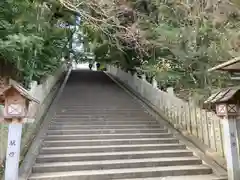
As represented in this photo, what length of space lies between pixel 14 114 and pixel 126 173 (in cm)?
237

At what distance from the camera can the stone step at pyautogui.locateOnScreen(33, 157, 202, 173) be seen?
17.5 feet

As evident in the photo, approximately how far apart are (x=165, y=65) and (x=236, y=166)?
4.69 metres

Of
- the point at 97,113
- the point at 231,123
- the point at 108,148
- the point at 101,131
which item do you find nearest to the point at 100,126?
the point at 101,131

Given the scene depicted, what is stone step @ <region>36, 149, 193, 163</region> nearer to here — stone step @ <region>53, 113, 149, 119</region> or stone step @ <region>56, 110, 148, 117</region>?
stone step @ <region>53, 113, 149, 119</region>

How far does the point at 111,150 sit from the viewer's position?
20.9 ft

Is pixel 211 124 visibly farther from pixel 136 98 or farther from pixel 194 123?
pixel 136 98

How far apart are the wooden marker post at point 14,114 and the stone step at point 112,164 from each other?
3.15 feet

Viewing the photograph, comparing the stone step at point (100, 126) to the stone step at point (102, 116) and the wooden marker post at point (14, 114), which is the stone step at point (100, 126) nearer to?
the stone step at point (102, 116)

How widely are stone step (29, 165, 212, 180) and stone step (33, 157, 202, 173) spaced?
148 mm

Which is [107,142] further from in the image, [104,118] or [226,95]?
[226,95]

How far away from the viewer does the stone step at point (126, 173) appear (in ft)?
16.5

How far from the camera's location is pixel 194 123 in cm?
691

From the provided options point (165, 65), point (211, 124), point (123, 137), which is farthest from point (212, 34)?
point (123, 137)

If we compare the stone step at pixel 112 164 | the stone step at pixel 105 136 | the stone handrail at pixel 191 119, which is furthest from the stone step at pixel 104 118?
the stone step at pixel 112 164
